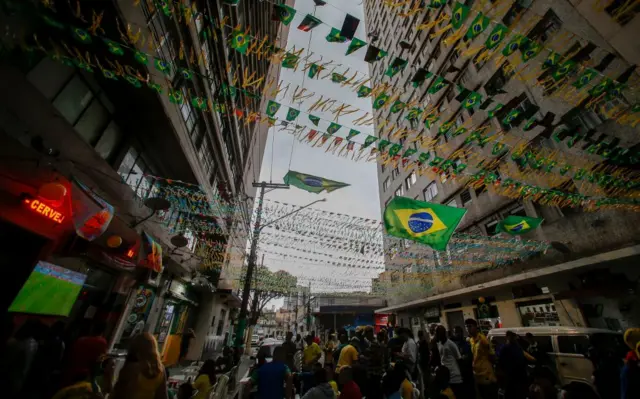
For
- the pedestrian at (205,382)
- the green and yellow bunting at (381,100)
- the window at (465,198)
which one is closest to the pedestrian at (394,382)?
the pedestrian at (205,382)

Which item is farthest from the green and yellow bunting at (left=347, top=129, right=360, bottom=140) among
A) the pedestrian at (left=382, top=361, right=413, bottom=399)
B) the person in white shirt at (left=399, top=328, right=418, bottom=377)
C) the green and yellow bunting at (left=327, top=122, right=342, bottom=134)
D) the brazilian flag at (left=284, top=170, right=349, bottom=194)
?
the person in white shirt at (left=399, top=328, right=418, bottom=377)

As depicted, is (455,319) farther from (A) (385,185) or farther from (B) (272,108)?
(B) (272,108)

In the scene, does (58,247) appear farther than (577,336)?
No

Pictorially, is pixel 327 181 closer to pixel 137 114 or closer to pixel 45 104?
pixel 137 114

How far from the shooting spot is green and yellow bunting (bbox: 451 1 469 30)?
473 cm

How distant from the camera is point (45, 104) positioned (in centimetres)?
482

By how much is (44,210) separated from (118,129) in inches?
153

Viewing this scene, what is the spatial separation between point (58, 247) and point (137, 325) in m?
5.42

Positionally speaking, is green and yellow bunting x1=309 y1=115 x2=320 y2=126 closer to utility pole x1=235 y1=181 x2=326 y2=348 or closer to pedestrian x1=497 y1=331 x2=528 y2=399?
utility pole x1=235 y1=181 x2=326 y2=348

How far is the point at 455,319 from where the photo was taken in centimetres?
1761

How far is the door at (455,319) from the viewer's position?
17172mm

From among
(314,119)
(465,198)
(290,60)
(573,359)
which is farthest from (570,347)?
(465,198)

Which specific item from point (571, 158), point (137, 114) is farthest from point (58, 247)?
point (571, 158)

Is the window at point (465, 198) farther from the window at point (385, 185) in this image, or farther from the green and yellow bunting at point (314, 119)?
the green and yellow bunting at point (314, 119)
